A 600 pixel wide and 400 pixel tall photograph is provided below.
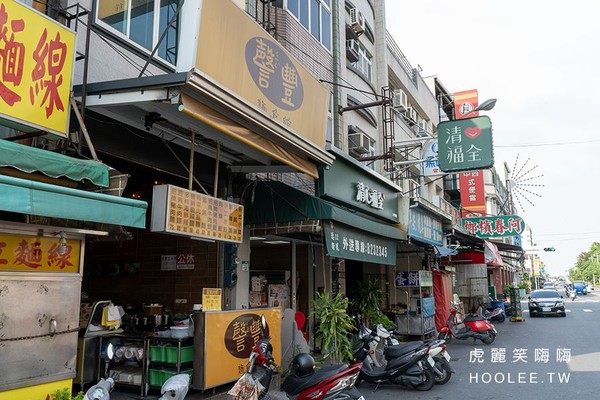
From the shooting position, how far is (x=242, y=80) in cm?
636

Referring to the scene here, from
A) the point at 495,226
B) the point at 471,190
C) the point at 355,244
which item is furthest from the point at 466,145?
the point at 471,190

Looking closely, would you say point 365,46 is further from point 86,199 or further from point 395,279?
point 86,199

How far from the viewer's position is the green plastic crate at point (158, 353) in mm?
6828

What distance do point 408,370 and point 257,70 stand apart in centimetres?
593

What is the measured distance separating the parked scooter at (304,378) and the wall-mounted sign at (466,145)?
9235 mm

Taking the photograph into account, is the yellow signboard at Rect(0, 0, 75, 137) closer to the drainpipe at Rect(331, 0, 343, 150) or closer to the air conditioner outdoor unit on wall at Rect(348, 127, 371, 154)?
the drainpipe at Rect(331, 0, 343, 150)

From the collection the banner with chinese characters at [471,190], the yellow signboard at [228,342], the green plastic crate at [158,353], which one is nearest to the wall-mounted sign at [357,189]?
the yellow signboard at [228,342]

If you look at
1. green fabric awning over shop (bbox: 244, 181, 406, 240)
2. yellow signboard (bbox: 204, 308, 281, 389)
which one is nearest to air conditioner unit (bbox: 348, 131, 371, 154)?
green fabric awning over shop (bbox: 244, 181, 406, 240)

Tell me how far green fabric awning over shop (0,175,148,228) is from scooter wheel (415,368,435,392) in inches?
241

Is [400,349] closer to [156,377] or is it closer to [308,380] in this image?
[308,380]

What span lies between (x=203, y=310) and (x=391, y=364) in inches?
151

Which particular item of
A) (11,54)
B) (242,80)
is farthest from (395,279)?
(11,54)

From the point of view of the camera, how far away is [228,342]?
23.6ft

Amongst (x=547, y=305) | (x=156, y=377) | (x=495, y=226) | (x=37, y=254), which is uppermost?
(x=495, y=226)
